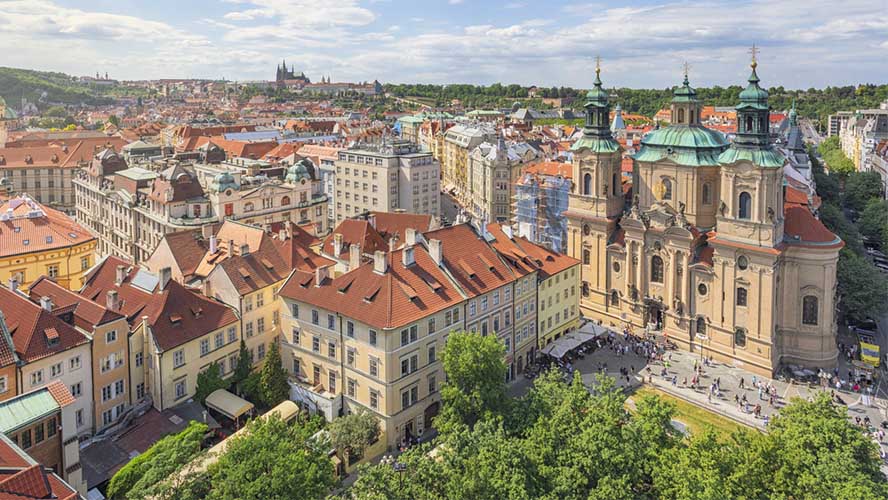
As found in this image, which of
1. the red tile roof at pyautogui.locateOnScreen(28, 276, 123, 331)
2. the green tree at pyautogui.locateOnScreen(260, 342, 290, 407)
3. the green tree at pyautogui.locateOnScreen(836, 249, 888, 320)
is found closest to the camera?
the red tile roof at pyautogui.locateOnScreen(28, 276, 123, 331)

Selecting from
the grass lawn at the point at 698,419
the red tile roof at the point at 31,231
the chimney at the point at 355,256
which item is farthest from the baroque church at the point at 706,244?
the red tile roof at the point at 31,231

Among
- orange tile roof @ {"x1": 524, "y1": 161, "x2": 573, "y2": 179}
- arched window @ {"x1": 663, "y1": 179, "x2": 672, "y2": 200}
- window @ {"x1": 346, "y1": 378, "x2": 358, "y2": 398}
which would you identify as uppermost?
orange tile roof @ {"x1": 524, "y1": 161, "x2": 573, "y2": 179}

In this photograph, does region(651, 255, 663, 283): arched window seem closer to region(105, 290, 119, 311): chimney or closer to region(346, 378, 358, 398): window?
region(346, 378, 358, 398): window

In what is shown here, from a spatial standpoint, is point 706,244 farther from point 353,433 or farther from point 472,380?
point 353,433

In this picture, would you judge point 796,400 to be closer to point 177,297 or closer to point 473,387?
point 473,387

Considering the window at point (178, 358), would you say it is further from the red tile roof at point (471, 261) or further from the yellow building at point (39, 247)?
the red tile roof at point (471, 261)

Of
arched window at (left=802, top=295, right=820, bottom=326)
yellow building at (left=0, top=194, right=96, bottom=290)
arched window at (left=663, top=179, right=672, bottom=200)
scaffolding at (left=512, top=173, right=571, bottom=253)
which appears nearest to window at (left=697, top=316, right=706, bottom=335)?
arched window at (left=802, top=295, right=820, bottom=326)

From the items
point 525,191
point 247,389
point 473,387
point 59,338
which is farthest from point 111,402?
point 525,191

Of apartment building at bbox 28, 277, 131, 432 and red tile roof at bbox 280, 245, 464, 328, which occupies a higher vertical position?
red tile roof at bbox 280, 245, 464, 328

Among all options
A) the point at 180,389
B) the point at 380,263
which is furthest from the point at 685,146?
the point at 180,389
